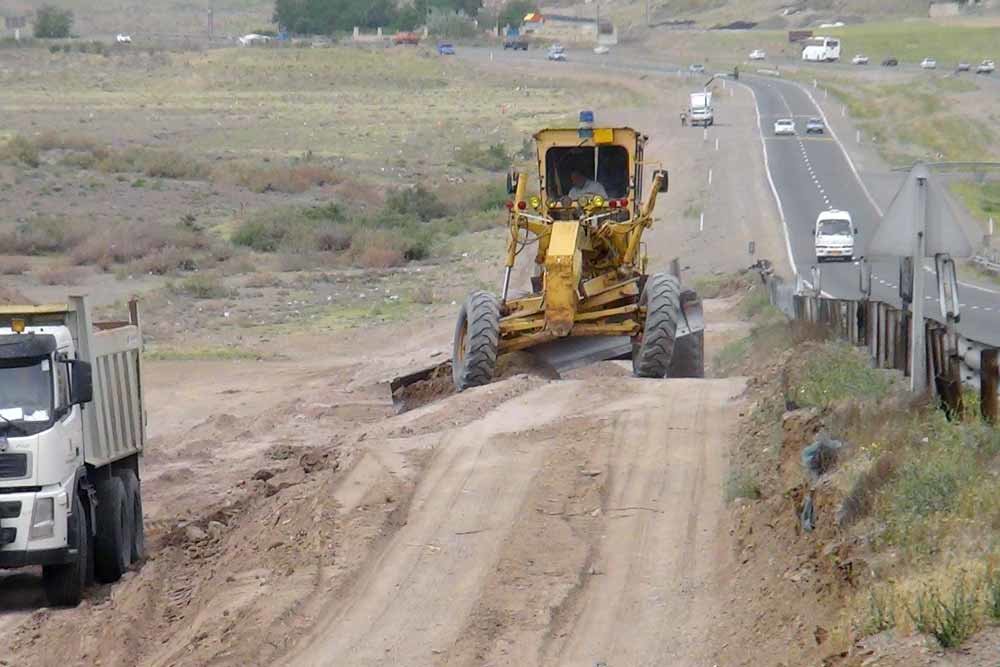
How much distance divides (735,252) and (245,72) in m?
79.9

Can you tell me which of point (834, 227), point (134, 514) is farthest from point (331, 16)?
point (134, 514)

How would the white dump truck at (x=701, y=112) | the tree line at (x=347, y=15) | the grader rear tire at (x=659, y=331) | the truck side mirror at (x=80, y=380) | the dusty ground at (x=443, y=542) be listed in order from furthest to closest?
the tree line at (x=347, y=15)
the white dump truck at (x=701, y=112)
the grader rear tire at (x=659, y=331)
the truck side mirror at (x=80, y=380)
the dusty ground at (x=443, y=542)

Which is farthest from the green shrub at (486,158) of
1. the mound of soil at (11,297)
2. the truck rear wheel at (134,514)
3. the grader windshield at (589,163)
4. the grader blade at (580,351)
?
the truck rear wheel at (134,514)

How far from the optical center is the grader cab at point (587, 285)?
855 inches

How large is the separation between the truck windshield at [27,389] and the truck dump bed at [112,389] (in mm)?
1028

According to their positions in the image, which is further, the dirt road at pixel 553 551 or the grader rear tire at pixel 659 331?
the grader rear tire at pixel 659 331

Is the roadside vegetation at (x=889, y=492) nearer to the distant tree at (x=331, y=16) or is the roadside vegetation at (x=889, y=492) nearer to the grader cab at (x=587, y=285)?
the grader cab at (x=587, y=285)

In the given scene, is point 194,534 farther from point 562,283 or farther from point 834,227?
point 834,227

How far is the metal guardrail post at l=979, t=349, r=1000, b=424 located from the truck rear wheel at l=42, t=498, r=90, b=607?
7.55 metres

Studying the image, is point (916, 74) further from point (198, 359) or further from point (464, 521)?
point (464, 521)

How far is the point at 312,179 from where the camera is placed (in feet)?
226

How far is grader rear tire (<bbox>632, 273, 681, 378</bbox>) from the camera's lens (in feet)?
71.2

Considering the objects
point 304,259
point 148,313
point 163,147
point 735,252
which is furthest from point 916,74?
point 148,313

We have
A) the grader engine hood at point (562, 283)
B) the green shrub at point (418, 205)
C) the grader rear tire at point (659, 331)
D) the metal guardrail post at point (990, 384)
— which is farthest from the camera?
the green shrub at point (418, 205)
